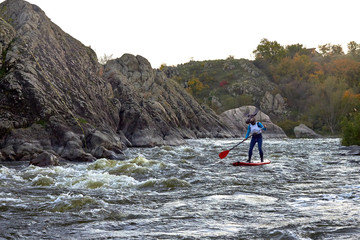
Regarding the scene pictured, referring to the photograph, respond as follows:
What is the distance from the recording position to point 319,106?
2281 inches

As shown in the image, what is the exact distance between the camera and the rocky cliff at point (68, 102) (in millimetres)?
18969

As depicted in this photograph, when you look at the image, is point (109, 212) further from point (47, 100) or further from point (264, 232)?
point (47, 100)

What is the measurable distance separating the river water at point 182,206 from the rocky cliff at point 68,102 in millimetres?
6175

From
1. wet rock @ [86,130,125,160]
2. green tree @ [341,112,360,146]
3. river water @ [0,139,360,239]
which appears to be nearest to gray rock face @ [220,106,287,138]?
green tree @ [341,112,360,146]

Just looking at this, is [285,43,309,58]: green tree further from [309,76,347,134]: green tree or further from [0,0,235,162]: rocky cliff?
[0,0,235,162]: rocky cliff

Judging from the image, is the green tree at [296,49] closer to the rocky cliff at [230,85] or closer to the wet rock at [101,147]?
the rocky cliff at [230,85]

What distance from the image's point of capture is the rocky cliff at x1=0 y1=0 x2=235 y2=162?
747 inches

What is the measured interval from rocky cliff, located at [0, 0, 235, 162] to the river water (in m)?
6.18

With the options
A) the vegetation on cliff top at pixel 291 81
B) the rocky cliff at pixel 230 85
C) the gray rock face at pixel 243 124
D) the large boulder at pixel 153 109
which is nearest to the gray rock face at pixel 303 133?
the gray rock face at pixel 243 124

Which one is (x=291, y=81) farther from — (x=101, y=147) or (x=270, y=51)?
(x=101, y=147)

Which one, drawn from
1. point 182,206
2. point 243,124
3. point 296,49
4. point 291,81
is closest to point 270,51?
point 296,49

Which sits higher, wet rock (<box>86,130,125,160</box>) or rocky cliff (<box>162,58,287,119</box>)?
rocky cliff (<box>162,58,287,119</box>)

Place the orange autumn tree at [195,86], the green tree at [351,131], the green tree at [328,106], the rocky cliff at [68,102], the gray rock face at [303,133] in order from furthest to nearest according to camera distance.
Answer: the orange autumn tree at [195,86] → the green tree at [328,106] → the gray rock face at [303,133] → the green tree at [351,131] → the rocky cliff at [68,102]

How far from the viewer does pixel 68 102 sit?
965 inches
